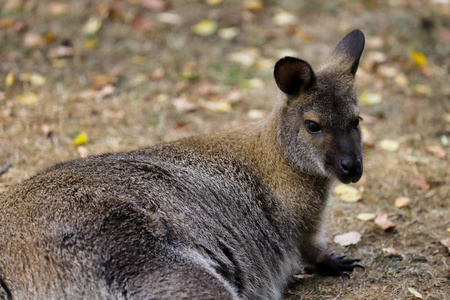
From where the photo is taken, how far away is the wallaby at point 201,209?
326 cm

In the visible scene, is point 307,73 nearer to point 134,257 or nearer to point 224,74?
point 134,257

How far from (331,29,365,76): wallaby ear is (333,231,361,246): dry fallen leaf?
168cm

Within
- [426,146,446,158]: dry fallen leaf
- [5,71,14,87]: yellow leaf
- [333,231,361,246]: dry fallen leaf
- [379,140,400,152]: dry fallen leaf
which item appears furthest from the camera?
[5,71,14,87]: yellow leaf

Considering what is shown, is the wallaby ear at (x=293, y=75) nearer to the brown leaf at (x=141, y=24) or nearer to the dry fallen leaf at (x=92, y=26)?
the brown leaf at (x=141, y=24)

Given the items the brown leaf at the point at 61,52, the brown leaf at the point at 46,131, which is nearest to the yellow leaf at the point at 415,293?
the brown leaf at the point at 46,131

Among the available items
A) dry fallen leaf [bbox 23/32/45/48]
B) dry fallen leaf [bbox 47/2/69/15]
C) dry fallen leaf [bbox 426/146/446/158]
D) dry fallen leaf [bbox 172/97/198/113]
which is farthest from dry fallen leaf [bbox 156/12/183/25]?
dry fallen leaf [bbox 426/146/446/158]

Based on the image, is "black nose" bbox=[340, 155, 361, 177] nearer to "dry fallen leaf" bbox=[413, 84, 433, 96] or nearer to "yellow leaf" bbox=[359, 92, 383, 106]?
"yellow leaf" bbox=[359, 92, 383, 106]

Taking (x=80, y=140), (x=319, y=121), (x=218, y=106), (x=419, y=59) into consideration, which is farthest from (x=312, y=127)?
(x=419, y=59)

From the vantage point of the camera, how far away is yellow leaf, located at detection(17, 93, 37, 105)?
6.95 m

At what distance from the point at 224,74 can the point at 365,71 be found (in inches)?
93.2

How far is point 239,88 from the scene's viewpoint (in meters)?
8.05

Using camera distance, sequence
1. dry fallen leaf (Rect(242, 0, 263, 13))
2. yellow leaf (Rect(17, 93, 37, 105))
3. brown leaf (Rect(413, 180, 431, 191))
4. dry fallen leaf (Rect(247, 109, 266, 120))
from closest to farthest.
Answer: brown leaf (Rect(413, 180, 431, 191))
yellow leaf (Rect(17, 93, 37, 105))
dry fallen leaf (Rect(247, 109, 266, 120))
dry fallen leaf (Rect(242, 0, 263, 13))

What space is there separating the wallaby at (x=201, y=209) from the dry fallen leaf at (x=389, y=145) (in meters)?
2.32

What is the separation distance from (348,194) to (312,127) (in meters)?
1.87
